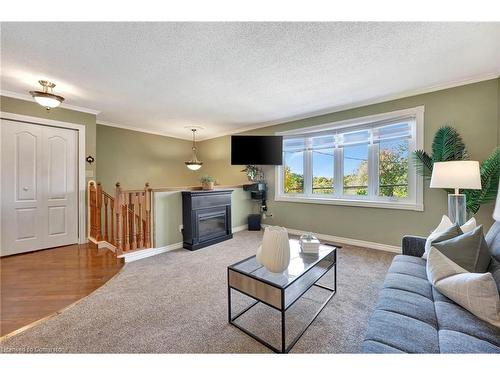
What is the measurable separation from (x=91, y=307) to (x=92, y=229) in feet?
7.56

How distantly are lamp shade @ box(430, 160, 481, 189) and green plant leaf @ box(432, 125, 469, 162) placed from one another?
0.64 m

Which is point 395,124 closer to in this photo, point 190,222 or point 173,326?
point 190,222

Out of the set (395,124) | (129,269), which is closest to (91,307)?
(129,269)

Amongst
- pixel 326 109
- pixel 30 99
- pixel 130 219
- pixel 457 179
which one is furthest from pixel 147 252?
pixel 457 179

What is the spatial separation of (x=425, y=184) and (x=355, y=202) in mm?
965

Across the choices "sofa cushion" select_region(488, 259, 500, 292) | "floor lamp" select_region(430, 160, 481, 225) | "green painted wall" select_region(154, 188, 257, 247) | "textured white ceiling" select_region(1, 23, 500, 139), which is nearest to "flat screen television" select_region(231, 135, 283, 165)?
"textured white ceiling" select_region(1, 23, 500, 139)

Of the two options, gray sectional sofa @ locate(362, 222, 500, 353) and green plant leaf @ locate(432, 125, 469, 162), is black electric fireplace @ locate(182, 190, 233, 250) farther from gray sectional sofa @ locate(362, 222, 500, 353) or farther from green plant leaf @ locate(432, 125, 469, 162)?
green plant leaf @ locate(432, 125, 469, 162)

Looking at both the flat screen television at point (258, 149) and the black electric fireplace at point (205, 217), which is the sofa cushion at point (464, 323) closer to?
the black electric fireplace at point (205, 217)

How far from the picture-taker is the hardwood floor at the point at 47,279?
1.79 metres

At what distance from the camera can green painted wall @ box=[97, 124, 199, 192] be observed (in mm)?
4676

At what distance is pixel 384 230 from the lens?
132 inches

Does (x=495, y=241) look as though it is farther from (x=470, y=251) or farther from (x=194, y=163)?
(x=194, y=163)

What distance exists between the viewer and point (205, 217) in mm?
3670

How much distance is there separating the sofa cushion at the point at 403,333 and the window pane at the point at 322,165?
10.2 feet
